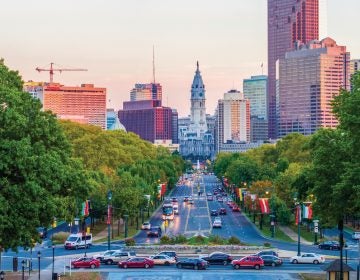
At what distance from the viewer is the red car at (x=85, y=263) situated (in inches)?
A: 3198

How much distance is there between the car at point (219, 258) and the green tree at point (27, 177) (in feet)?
81.1

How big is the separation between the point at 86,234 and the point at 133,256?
60.7 feet

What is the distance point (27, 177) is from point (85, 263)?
26679 millimetres

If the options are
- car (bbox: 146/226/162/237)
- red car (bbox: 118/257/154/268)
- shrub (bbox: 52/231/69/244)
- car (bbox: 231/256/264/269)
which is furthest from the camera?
car (bbox: 146/226/162/237)

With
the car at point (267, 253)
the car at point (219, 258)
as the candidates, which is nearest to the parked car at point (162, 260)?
the car at point (219, 258)

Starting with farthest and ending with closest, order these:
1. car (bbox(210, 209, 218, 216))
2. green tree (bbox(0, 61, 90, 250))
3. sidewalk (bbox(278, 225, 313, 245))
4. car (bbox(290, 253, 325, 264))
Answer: car (bbox(210, 209, 218, 216)) → sidewalk (bbox(278, 225, 313, 245)) → car (bbox(290, 253, 325, 264)) → green tree (bbox(0, 61, 90, 250))

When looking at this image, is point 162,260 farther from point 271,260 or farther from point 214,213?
point 214,213

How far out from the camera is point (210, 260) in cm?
8500

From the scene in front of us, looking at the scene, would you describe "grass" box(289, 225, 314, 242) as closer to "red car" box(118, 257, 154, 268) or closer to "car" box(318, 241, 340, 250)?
"car" box(318, 241, 340, 250)

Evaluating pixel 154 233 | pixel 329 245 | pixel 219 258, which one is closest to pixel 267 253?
pixel 219 258

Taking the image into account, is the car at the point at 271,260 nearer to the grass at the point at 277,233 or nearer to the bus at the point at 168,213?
the grass at the point at 277,233

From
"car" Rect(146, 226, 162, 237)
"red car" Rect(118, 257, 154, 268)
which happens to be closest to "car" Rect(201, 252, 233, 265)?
"red car" Rect(118, 257, 154, 268)

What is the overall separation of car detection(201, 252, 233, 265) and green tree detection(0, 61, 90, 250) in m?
24.7

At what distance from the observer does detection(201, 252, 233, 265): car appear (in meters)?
84.7
